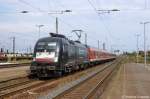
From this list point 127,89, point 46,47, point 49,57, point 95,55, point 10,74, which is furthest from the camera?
point 95,55

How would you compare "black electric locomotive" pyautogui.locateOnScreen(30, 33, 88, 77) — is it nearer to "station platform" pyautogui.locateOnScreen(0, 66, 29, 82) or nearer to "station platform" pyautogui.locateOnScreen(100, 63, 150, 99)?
"station platform" pyautogui.locateOnScreen(0, 66, 29, 82)

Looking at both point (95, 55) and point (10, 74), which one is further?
point (95, 55)

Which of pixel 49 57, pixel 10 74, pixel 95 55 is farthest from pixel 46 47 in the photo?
pixel 95 55

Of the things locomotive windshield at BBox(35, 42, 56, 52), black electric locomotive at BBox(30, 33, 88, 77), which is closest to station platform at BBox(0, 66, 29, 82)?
black electric locomotive at BBox(30, 33, 88, 77)

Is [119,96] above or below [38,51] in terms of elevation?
below

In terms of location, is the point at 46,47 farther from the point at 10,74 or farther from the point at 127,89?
the point at 127,89

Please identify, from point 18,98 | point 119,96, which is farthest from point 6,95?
point 119,96

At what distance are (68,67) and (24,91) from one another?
1216 centimetres

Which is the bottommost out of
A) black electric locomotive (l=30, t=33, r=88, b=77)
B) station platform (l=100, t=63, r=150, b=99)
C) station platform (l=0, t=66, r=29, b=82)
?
station platform (l=100, t=63, r=150, b=99)

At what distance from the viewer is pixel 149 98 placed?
1702cm

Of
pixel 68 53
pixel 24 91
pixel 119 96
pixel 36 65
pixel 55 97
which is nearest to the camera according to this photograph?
pixel 55 97

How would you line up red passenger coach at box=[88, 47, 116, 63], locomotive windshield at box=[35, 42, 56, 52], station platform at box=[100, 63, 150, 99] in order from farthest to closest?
1. red passenger coach at box=[88, 47, 116, 63]
2. locomotive windshield at box=[35, 42, 56, 52]
3. station platform at box=[100, 63, 150, 99]

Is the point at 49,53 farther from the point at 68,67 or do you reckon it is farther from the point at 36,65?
the point at 68,67

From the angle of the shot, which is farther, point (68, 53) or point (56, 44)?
point (68, 53)
